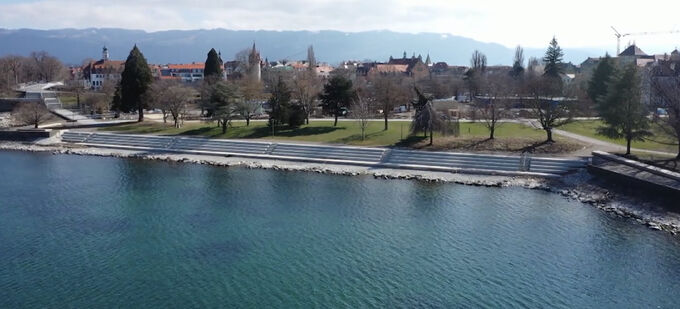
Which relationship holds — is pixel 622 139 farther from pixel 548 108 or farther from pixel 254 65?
pixel 254 65

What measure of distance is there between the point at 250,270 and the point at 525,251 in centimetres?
1172

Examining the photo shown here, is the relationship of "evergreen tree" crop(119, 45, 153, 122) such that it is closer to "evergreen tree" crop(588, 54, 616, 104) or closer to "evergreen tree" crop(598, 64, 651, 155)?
"evergreen tree" crop(598, 64, 651, 155)

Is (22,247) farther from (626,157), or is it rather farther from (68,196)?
(626,157)

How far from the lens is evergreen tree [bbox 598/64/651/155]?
120ft

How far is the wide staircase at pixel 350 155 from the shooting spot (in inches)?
1449

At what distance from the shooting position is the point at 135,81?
5881 cm

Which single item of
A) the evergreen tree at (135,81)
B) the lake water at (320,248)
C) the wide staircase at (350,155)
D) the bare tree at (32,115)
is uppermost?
the evergreen tree at (135,81)

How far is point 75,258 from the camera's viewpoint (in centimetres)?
2189

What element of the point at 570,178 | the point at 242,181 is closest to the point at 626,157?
the point at 570,178

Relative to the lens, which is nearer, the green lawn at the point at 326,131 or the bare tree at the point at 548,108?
the bare tree at the point at 548,108

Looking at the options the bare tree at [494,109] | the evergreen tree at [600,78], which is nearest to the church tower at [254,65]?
the bare tree at [494,109]

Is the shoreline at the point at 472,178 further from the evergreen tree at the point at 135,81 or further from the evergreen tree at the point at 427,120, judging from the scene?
the evergreen tree at the point at 135,81

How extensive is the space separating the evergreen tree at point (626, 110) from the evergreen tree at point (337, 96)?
2258 centimetres

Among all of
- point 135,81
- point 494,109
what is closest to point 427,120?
point 494,109
